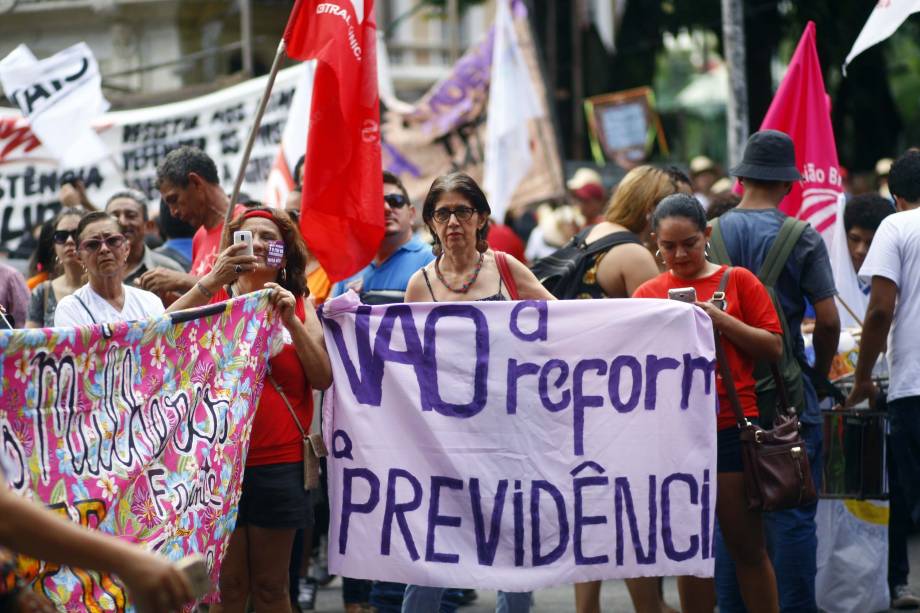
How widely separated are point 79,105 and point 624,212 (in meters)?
4.38

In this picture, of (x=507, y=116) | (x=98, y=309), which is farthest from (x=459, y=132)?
(x=98, y=309)

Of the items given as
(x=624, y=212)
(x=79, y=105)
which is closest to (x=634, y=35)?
(x=79, y=105)

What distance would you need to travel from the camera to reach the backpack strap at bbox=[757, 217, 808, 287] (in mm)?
6012

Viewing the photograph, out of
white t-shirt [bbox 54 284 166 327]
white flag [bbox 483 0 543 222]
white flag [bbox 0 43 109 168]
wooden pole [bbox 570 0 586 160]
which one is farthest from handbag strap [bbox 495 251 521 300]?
wooden pole [bbox 570 0 586 160]

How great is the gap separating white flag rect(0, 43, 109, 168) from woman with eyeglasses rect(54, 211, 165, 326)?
3.69 metres

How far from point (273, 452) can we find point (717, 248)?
2.02 meters

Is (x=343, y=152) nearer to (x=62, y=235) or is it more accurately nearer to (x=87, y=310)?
(x=87, y=310)

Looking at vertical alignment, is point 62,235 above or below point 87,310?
above

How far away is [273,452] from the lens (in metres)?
5.44

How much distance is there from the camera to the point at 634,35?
2169 cm

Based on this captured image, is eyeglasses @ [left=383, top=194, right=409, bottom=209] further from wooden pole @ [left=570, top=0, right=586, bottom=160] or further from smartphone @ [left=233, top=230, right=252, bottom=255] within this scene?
wooden pole @ [left=570, top=0, right=586, bottom=160]

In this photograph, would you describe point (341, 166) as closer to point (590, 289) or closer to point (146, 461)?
point (590, 289)

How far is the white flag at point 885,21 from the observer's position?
24.5 feet

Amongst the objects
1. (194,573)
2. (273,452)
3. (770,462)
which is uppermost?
(194,573)
